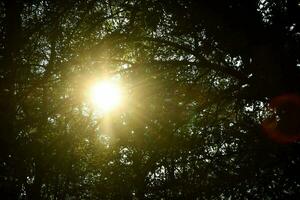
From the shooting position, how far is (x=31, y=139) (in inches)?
223

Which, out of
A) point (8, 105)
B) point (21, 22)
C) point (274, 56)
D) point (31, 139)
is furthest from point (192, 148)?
point (21, 22)

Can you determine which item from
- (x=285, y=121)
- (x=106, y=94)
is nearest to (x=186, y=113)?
(x=106, y=94)

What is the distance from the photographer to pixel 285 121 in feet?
18.4

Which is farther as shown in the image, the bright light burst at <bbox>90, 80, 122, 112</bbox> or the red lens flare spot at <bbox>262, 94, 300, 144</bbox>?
the bright light burst at <bbox>90, 80, 122, 112</bbox>

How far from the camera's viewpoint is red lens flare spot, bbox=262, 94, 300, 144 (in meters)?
5.38

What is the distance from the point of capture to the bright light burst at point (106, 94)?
662 cm

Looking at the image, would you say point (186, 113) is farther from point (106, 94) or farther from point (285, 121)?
point (285, 121)

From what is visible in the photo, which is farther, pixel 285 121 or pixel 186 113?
pixel 186 113

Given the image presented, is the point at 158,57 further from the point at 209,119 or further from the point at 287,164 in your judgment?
the point at 287,164

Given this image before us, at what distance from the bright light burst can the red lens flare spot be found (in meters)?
2.73

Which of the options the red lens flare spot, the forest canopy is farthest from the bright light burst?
the red lens flare spot

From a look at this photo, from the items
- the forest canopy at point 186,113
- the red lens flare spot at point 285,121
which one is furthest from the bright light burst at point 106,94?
the red lens flare spot at point 285,121

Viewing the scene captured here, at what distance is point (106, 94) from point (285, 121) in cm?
311

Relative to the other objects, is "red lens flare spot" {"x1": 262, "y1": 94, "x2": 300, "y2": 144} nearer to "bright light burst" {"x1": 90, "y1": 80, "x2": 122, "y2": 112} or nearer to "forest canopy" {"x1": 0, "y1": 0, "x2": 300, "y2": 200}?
"forest canopy" {"x1": 0, "y1": 0, "x2": 300, "y2": 200}
